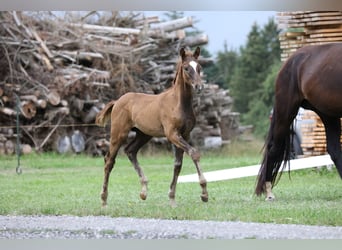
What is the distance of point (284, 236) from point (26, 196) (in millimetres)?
2899

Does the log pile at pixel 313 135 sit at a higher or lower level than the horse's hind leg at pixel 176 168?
lower

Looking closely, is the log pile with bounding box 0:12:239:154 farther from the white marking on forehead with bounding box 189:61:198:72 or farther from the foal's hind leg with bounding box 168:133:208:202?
the white marking on forehead with bounding box 189:61:198:72

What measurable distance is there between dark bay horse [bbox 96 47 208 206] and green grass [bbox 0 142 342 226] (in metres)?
0.27

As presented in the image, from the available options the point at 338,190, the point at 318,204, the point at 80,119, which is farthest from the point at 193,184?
the point at 80,119

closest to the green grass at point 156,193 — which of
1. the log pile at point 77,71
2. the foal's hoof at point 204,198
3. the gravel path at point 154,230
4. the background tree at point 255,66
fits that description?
the foal's hoof at point 204,198

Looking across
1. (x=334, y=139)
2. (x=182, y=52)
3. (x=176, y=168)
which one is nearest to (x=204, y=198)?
(x=176, y=168)

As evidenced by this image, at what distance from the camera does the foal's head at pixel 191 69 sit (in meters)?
6.16

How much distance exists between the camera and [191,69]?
20.4ft

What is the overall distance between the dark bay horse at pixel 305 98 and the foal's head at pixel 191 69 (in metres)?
0.97

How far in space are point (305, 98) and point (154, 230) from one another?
191 centimetres

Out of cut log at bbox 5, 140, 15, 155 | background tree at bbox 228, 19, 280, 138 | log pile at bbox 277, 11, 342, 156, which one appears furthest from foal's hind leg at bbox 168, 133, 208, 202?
background tree at bbox 228, 19, 280, 138

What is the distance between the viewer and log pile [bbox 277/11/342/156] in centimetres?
900

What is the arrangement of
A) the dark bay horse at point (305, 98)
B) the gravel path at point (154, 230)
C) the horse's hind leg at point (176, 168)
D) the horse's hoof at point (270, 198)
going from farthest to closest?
the horse's hoof at point (270, 198)
the dark bay horse at point (305, 98)
the horse's hind leg at point (176, 168)
the gravel path at point (154, 230)

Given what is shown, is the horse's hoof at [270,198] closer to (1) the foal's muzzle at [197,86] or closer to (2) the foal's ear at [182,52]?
(1) the foal's muzzle at [197,86]
